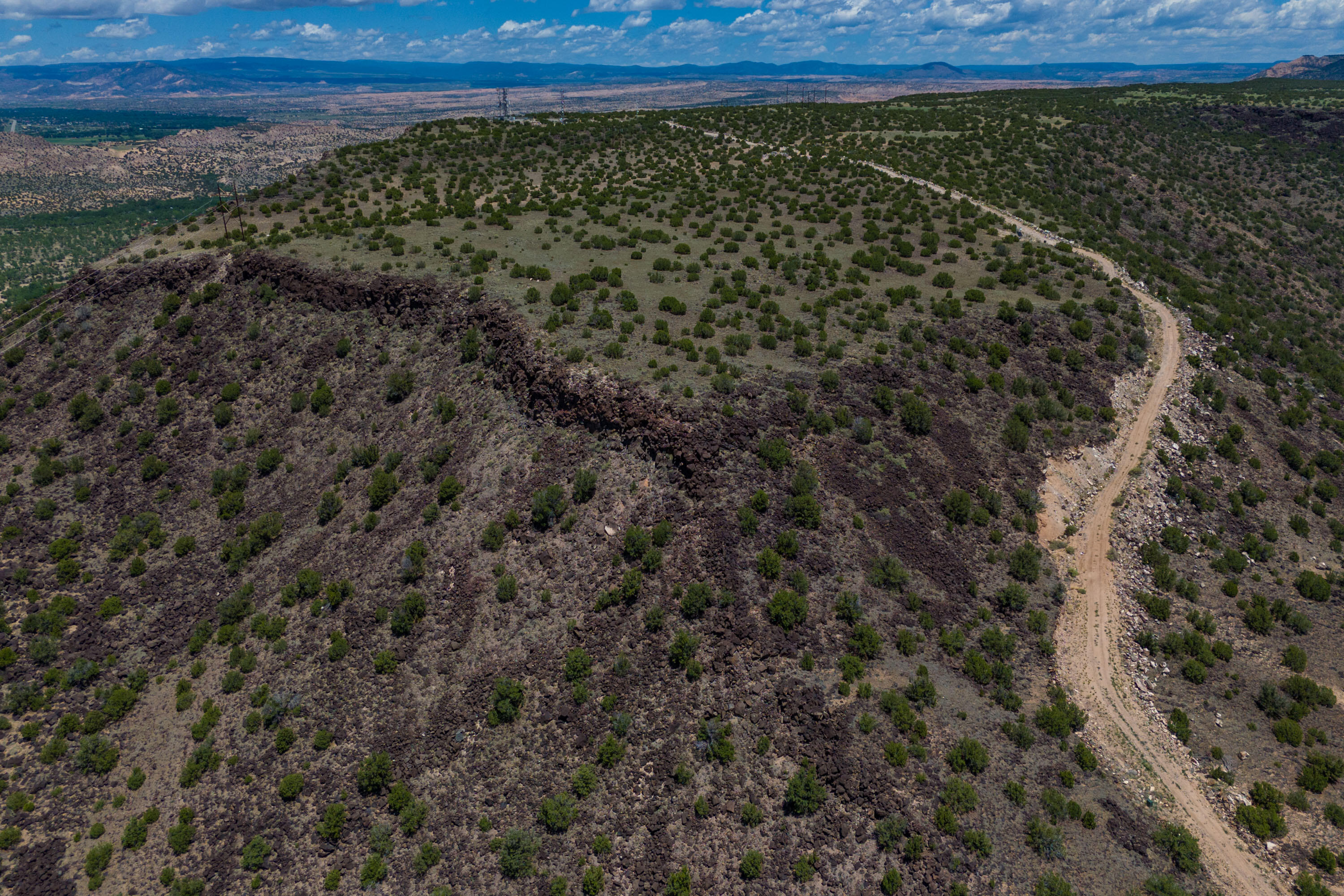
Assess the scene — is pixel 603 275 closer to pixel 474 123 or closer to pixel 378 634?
pixel 378 634

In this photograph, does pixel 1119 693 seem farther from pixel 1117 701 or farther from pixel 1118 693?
pixel 1117 701

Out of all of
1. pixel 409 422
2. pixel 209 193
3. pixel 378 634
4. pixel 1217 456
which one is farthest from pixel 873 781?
pixel 209 193

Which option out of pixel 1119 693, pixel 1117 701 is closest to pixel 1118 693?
pixel 1119 693

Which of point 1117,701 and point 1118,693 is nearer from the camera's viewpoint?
point 1117,701

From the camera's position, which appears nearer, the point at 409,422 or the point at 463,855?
the point at 463,855
